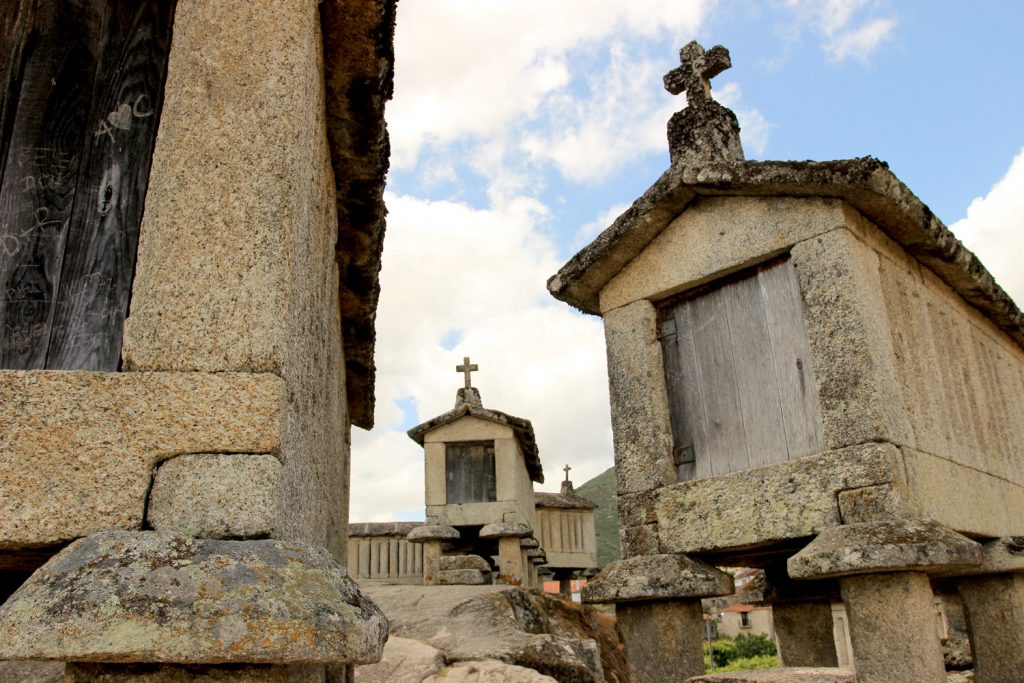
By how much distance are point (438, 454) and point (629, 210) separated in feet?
19.5

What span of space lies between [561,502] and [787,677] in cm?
946

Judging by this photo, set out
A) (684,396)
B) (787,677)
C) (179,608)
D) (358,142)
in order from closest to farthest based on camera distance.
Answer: (179,608), (358,142), (787,677), (684,396)

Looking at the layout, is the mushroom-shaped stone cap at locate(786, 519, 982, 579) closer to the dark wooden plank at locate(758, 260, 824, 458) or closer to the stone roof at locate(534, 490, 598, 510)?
the dark wooden plank at locate(758, 260, 824, 458)

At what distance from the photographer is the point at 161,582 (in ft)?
5.27

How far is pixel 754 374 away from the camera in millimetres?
4535

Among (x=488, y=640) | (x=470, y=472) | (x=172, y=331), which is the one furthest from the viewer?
(x=470, y=472)

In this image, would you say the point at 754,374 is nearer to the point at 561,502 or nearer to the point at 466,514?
the point at 466,514

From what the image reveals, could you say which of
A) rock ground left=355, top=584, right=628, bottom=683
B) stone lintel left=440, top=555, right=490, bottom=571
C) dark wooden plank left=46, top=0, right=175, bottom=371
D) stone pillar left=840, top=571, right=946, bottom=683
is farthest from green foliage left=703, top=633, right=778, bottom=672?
dark wooden plank left=46, top=0, right=175, bottom=371

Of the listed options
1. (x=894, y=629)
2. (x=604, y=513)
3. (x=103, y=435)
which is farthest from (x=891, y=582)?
(x=604, y=513)

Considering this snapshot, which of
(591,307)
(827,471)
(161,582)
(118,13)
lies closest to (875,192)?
(827,471)

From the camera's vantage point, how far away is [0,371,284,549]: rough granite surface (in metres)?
1.78

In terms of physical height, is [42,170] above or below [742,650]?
above

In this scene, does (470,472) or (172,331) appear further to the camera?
(470,472)

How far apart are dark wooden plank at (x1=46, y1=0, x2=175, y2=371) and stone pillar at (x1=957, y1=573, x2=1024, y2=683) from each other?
16.8 ft
